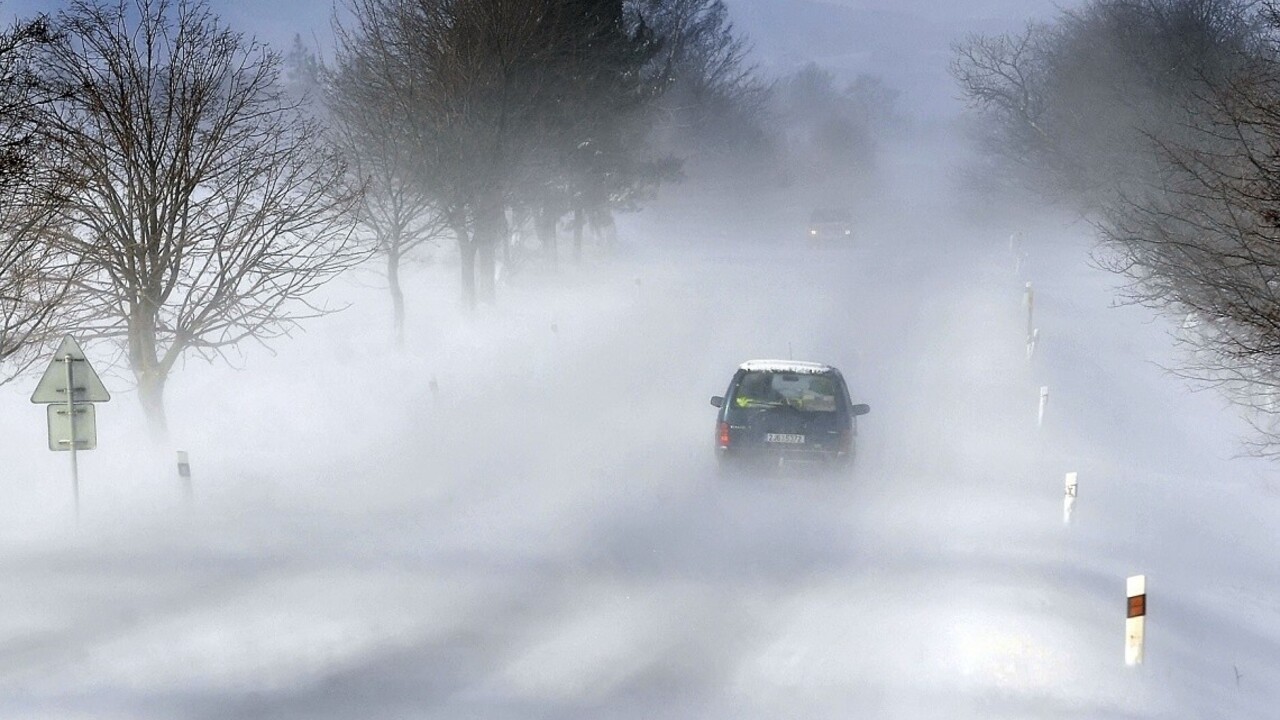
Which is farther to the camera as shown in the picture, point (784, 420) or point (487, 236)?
point (487, 236)

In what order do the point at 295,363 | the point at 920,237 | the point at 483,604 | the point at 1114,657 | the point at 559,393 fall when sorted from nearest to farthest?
the point at 1114,657
the point at 483,604
the point at 559,393
the point at 295,363
the point at 920,237

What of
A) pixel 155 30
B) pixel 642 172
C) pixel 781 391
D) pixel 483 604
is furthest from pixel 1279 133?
pixel 642 172

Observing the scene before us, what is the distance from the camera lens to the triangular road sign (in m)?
12.7

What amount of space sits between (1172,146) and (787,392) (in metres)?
11.5

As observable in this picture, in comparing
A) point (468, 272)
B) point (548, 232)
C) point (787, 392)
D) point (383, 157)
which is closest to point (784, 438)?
point (787, 392)

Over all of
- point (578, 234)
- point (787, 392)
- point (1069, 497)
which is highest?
point (578, 234)

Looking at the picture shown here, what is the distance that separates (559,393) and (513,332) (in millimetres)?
7865

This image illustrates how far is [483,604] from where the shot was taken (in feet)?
34.7

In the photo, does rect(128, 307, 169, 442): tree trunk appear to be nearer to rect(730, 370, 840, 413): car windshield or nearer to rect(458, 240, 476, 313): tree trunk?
rect(730, 370, 840, 413): car windshield

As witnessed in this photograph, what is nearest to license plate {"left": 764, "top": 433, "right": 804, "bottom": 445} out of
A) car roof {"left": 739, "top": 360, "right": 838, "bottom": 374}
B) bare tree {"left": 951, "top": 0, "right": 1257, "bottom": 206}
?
car roof {"left": 739, "top": 360, "right": 838, "bottom": 374}

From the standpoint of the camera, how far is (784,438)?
52.2ft

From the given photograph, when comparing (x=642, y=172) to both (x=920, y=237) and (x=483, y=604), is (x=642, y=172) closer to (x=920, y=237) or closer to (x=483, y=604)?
(x=920, y=237)

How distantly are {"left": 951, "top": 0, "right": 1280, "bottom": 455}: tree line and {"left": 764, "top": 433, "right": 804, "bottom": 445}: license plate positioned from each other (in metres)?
4.52

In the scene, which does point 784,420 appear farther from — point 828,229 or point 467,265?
point 828,229
